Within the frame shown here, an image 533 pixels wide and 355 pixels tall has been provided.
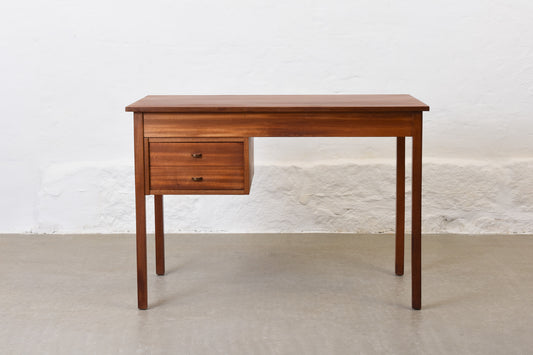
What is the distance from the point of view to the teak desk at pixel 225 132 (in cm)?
285

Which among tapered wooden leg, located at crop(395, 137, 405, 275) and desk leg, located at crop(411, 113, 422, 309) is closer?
desk leg, located at crop(411, 113, 422, 309)

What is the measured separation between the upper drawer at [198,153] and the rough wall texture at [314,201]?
1.25 m

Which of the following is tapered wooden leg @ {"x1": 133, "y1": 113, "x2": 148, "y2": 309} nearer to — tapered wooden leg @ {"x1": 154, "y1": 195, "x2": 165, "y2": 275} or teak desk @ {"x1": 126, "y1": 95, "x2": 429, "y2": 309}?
teak desk @ {"x1": 126, "y1": 95, "x2": 429, "y2": 309}

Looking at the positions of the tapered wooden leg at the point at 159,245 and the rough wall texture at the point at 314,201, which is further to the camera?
the rough wall texture at the point at 314,201

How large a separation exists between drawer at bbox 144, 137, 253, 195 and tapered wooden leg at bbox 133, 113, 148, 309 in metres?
0.03

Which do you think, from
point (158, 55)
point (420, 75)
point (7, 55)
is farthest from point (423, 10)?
point (7, 55)

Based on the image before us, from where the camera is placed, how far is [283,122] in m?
2.87

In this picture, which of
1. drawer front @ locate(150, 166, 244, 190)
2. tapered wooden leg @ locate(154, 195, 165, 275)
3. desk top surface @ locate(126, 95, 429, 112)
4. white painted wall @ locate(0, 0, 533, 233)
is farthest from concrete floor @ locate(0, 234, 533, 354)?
desk top surface @ locate(126, 95, 429, 112)

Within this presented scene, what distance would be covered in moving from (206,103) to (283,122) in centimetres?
35

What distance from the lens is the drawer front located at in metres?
2.90

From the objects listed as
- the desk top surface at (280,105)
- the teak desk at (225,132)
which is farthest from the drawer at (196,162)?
the desk top surface at (280,105)

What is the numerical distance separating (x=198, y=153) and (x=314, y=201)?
1.41m

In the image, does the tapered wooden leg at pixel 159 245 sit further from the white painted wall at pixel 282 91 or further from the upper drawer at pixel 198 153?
the white painted wall at pixel 282 91

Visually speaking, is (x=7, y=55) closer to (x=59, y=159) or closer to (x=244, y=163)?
(x=59, y=159)
